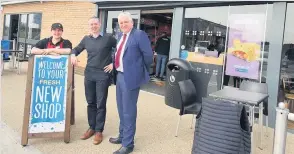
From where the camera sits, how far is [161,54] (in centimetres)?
1048

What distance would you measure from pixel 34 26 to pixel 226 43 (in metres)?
9.38

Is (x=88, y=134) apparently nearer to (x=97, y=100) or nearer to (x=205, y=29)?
(x=97, y=100)

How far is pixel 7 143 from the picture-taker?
3803 mm

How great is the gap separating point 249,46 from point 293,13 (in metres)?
0.95

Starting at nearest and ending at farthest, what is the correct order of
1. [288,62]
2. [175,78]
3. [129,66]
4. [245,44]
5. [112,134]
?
1. [129,66]
2. [112,134]
3. [288,62]
4. [245,44]
5. [175,78]

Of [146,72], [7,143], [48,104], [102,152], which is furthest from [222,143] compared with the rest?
[7,143]

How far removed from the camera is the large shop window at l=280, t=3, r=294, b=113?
5.35 m

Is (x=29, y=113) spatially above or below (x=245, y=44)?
below

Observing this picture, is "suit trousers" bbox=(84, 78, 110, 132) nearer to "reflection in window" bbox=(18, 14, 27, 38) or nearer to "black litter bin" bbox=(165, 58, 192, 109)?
"black litter bin" bbox=(165, 58, 192, 109)

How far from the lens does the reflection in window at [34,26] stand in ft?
41.6

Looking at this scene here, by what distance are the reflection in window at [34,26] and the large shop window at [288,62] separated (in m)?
9.99

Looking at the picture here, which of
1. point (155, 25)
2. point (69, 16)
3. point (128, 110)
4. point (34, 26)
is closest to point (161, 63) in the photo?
point (155, 25)

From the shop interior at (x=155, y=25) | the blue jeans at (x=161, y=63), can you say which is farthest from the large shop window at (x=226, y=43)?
the blue jeans at (x=161, y=63)

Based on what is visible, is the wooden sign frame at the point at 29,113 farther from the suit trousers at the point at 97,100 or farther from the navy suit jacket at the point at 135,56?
the navy suit jacket at the point at 135,56
